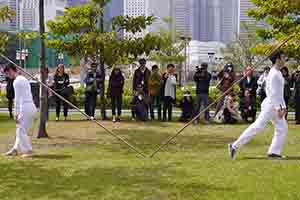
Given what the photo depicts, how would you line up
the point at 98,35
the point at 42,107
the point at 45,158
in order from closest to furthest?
the point at 45,158 < the point at 42,107 < the point at 98,35

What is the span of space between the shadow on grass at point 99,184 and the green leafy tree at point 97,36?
8.39 m

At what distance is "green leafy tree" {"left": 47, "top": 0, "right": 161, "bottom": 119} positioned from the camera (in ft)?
57.4

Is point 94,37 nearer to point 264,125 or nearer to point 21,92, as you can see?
point 21,92

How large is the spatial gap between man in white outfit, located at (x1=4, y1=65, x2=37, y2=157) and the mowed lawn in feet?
1.28

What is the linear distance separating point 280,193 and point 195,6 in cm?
5911

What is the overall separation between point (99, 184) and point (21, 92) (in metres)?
3.25

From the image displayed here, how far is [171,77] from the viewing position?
59.6 ft

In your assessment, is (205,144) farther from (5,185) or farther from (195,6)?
(195,6)

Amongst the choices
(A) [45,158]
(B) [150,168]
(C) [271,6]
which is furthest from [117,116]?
(B) [150,168]

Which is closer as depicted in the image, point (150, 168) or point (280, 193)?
point (280, 193)

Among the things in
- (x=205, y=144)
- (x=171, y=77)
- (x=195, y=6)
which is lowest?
(x=205, y=144)

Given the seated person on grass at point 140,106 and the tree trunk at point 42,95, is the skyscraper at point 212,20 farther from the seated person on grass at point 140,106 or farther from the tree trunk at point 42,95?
the tree trunk at point 42,95

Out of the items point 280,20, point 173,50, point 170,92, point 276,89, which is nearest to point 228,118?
point 170,92

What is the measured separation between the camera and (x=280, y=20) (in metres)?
19.3
